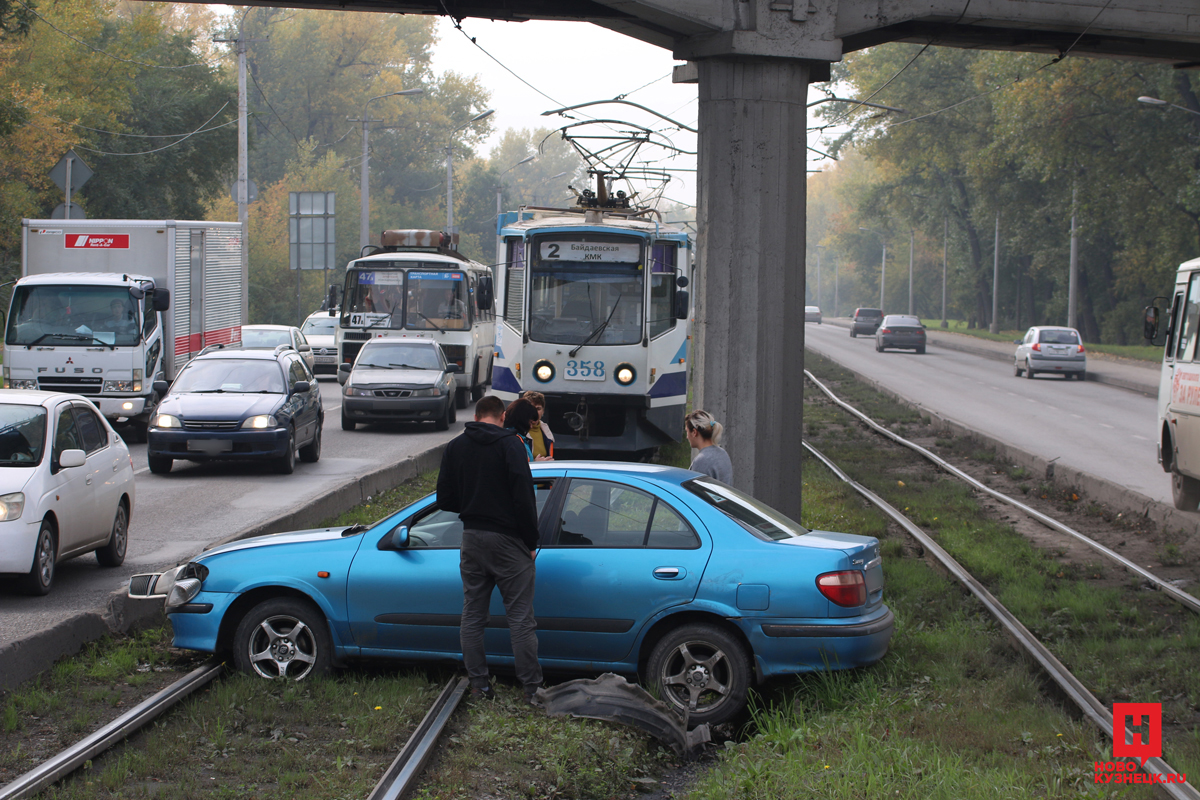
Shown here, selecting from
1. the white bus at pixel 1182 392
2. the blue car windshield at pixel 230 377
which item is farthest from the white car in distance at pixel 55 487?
the white bus at pixel 1182 392

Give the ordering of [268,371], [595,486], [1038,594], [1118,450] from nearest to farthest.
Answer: [595,486] → [1038,594] → [268,371] → [1118,450]

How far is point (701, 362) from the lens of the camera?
40.6 feet

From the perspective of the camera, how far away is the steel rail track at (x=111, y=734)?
517cm

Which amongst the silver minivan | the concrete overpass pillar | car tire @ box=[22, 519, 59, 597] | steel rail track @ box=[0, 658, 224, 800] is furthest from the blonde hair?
the silver minivan

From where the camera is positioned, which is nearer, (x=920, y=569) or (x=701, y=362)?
(x=920, y=569)

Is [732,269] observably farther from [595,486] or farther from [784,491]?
[595,486]

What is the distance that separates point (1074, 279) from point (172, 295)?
37.4 meters

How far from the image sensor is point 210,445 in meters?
16.2

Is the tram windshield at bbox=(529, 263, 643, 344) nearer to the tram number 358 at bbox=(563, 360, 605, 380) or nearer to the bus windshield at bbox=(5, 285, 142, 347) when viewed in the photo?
the tram number 358 at bbox=(563, 360, 605, 380)

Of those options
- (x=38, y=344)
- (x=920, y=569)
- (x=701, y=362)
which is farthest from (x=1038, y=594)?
(x=38, y=344)

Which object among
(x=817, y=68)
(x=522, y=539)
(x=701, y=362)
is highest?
(x=817, y=68)

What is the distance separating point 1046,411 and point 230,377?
18.4 m

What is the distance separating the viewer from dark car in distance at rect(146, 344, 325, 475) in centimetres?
1627

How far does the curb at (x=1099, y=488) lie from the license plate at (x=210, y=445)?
10.8m
